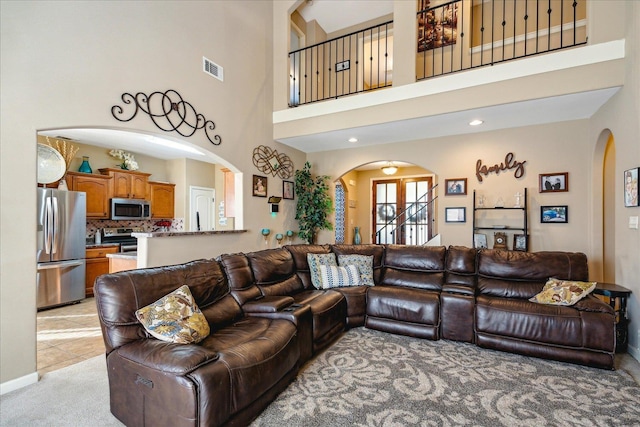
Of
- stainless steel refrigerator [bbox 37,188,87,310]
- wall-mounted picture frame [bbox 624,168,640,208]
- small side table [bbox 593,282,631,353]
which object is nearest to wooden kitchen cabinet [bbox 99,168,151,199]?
stainless steel refrigerator [bbox 37,188,87,310]

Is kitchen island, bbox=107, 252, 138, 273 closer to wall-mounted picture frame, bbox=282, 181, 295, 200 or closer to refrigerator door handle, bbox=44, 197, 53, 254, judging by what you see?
refrigerator door handle, bbox=44, 197, 53, 254

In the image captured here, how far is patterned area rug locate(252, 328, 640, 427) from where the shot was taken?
1.98 metres

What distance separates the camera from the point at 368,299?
11.9 ft

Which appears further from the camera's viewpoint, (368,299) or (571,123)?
(571,123)

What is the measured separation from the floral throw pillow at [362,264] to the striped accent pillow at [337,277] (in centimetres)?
9

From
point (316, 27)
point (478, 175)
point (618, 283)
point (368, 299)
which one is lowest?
point (368, 299)

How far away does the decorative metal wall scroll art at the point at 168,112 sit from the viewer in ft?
10.3

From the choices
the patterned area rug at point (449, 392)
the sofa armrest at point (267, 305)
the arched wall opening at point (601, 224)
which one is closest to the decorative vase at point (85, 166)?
the sofa armrest at point (267, 305)

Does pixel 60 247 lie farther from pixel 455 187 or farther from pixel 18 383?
pixel 455 187

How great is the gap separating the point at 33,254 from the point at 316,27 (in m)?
6.17

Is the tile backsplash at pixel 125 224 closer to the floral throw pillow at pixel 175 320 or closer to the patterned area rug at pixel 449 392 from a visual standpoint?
the floral throw pillow at pixel 175 320

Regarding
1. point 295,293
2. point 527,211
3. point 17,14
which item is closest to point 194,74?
point 17,14

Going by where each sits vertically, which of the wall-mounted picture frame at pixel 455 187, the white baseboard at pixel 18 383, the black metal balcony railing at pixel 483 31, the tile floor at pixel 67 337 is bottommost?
the tile floor at pixel 67 337

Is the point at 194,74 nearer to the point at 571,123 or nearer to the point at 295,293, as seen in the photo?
the point at 295,293
